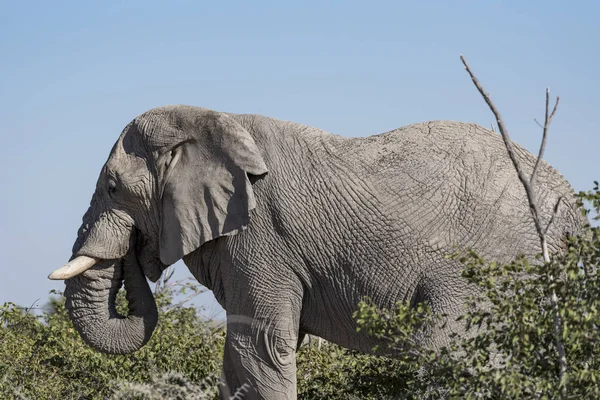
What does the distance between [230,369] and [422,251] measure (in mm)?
1752

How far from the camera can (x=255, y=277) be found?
306 inches

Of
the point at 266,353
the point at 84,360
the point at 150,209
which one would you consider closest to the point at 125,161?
the point at 150,209

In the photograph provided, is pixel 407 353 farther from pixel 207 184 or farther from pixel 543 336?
pixel 207 184

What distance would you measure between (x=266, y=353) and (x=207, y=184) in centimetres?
126

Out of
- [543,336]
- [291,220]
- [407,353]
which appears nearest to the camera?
[543,336]

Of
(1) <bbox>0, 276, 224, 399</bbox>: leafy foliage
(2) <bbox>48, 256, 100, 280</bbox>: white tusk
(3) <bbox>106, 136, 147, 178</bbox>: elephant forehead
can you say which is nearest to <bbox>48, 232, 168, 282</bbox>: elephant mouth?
(2) <bbox>48, 256, 100, 280</bbox>: white tusk

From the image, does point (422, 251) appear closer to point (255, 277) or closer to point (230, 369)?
point (255, 277)

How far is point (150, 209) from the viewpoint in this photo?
8.21m

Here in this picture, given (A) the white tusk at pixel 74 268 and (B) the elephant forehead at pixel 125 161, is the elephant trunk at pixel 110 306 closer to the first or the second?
(A) the white tusk at pixel 74 268

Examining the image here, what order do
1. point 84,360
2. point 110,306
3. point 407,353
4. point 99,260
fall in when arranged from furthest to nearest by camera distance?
1. point 84,360
2. point 110,306
3. point 99,260
4. point 407,353

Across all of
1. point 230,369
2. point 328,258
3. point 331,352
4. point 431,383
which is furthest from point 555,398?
point 331,352

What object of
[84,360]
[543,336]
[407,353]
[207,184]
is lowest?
[84,360]

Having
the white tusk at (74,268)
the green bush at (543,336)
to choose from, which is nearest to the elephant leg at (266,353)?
the white tusk at (74,268)

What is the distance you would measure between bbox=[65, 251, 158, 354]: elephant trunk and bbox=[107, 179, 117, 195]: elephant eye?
1.58ft
